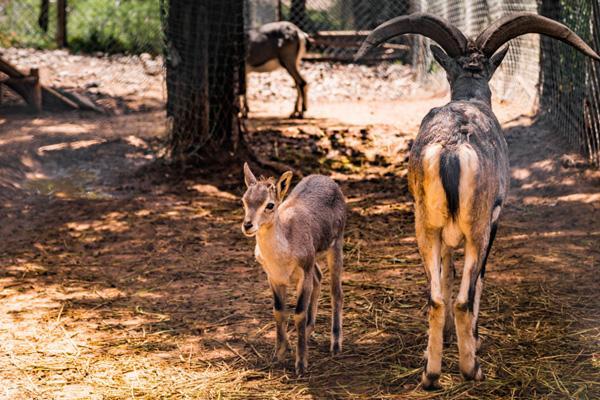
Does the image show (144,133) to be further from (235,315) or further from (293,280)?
(293,280)

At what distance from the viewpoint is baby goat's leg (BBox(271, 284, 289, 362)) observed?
5.55 m

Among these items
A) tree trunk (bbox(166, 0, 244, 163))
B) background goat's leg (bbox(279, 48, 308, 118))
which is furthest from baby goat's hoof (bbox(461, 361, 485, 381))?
background goat's leg (bbox(279, 48, 308, 118))

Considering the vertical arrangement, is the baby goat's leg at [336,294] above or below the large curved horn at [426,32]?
below

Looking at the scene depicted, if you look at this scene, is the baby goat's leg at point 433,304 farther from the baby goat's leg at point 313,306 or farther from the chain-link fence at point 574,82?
the chain-link fence at point 574,82

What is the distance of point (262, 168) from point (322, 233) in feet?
16.1

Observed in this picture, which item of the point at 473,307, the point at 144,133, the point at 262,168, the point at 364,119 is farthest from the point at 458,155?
the point at 364,119

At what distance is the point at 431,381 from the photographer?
507 centimetres

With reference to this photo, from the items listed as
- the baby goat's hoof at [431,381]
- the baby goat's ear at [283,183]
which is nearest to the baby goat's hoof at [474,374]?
the baby goat's hoof at [431,381]

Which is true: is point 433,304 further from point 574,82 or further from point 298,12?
point 298,12

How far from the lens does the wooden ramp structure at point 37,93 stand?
13.2m

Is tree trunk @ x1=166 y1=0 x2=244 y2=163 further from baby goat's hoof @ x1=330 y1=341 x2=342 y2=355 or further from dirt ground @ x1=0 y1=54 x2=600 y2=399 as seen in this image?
baby goat's hoof @ x1=330 y1=341 x2=342 y2=355

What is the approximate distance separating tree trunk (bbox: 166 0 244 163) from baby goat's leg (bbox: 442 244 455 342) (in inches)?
205

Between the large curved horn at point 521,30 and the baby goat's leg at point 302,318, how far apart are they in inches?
82.8

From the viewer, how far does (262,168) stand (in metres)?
10.6
